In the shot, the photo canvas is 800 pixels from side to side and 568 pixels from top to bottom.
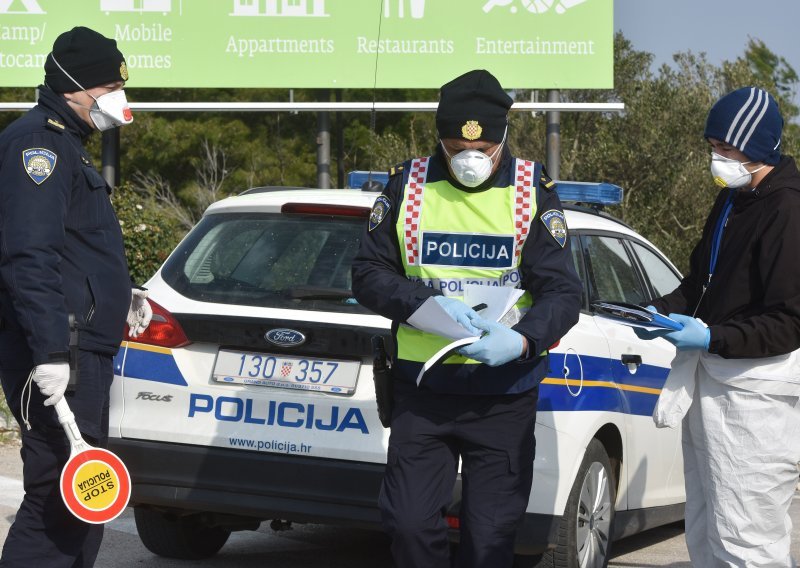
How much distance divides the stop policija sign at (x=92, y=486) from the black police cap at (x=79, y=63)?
3.72 feet

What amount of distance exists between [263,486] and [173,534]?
1.06 m

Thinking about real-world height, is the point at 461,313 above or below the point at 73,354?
above

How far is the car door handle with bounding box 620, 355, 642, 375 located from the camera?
5.37 metres

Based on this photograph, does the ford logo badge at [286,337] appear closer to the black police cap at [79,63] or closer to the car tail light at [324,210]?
the car tail light at [324,210]

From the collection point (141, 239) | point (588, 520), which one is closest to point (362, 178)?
point (588, 520)

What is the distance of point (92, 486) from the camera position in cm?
392

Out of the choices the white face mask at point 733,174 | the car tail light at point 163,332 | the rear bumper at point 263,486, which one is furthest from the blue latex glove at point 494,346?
the car tail light at point 163,332

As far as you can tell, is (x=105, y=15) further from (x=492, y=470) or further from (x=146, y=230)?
(x=492, y=470)

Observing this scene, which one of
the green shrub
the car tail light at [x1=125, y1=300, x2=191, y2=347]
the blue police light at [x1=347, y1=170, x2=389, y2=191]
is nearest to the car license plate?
the car tail light at [x1=125, y1=300, x2=191, y2=347]

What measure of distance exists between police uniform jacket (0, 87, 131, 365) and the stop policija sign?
0.32 m

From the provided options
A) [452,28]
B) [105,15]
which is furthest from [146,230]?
[452,28]

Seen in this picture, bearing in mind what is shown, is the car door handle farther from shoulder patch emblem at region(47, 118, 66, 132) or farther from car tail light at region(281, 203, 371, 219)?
shoulder patch emblem at region(47, 118, 66, 132)

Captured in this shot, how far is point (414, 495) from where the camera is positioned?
3.93m

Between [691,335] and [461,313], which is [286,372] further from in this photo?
[691,335]
